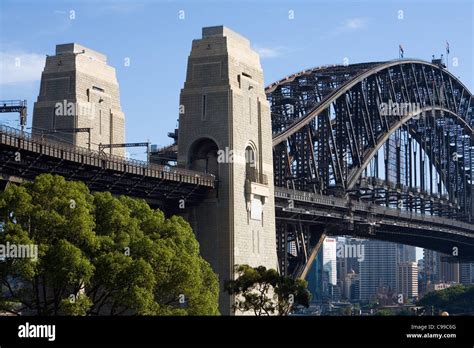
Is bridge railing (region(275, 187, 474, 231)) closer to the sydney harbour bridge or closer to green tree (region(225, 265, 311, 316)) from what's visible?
the sydney harbour bridge

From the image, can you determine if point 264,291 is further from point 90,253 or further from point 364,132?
point 364,132

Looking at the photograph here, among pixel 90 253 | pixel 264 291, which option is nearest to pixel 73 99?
pixel 264 291

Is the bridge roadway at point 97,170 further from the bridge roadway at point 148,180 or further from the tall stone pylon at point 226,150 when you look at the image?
the tall stone pylon at point 226,150

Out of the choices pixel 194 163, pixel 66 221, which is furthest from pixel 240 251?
pixel 66 221

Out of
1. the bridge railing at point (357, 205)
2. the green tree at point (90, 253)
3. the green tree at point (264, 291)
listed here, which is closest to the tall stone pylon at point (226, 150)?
the green tree at point (264, 291)

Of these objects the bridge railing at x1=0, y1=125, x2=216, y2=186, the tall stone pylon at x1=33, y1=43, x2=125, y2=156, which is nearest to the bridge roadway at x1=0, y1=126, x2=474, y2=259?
the bridge railing at x1=0, y1=125, x2=216, y2=186
